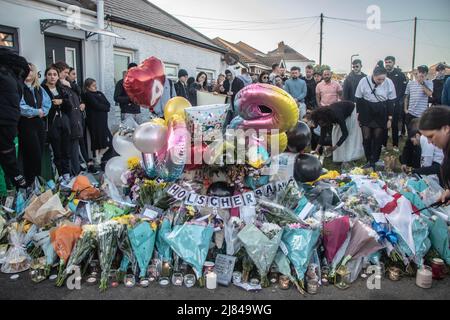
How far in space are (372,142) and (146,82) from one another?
4.20 m

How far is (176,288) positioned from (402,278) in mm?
1878

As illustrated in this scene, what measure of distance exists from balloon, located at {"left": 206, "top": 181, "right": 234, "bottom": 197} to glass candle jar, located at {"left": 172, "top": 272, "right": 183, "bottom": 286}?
83 cm

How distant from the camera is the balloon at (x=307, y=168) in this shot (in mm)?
4039

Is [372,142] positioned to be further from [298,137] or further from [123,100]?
[123,100]

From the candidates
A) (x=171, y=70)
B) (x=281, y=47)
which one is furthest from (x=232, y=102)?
(x=281, y=47)

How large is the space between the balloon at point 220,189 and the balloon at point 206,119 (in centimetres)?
49

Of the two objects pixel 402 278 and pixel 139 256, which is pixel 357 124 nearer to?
pixel 402 278

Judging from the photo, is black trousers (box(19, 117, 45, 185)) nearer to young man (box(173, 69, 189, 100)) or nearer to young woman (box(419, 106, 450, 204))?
young man (box(173, 69, 189, 100))

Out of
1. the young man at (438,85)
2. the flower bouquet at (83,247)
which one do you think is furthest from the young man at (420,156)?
the flower bouquet at (83,247)

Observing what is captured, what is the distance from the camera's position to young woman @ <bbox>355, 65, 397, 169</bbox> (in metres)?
6.29

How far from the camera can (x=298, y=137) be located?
4145 millimetres

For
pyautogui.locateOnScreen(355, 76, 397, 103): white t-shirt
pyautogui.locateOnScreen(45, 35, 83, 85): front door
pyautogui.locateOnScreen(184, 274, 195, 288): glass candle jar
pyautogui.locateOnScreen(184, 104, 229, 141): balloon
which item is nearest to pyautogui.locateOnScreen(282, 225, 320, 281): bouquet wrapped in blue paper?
pyautogui.locateOnScreen(184, 274, 195, 288): glass candle jar

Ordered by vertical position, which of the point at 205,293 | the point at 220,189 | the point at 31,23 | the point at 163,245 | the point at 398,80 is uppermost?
the point at 31,23

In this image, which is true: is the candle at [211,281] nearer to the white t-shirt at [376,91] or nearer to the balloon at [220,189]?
the balloon at [220,189]
